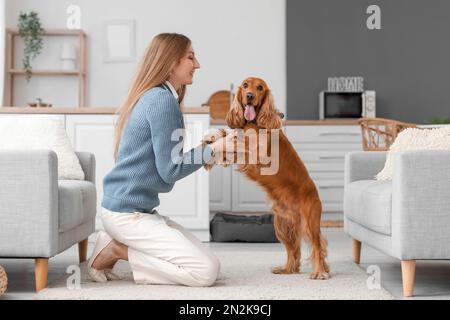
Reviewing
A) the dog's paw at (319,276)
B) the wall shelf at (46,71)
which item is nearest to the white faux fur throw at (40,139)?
the dog's paw at (319,276)

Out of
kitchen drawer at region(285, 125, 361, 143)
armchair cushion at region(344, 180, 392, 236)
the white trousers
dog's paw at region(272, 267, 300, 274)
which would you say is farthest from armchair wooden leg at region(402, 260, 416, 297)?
kitchen drawer at region(285, 125, 361, 143)

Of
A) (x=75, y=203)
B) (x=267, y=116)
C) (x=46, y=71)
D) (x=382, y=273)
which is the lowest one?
(x=382, y=273)

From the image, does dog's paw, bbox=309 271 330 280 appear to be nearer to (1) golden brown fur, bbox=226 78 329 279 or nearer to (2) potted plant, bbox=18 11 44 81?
(1) golden brown fur, bbox=226 78 329 279

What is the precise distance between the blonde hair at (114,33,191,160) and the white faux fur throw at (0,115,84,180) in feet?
2.35

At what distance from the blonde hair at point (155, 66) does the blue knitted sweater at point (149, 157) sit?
1.9 inches

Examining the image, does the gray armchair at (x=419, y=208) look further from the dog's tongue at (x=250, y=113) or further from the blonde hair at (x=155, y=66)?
the blonde hair at (x=155, y=66)

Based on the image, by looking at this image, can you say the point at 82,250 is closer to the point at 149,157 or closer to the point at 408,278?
the point at 149,157

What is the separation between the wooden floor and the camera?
2.40 meters

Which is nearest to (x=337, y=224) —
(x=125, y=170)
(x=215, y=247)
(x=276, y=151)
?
(x=215, y=247)

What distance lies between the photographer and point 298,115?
6.16m

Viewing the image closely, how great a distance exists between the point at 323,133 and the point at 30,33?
282 cm

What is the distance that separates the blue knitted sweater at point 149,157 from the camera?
7.77ft

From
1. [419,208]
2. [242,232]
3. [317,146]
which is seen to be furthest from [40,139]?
[317,146]

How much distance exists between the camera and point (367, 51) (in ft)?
20.2
